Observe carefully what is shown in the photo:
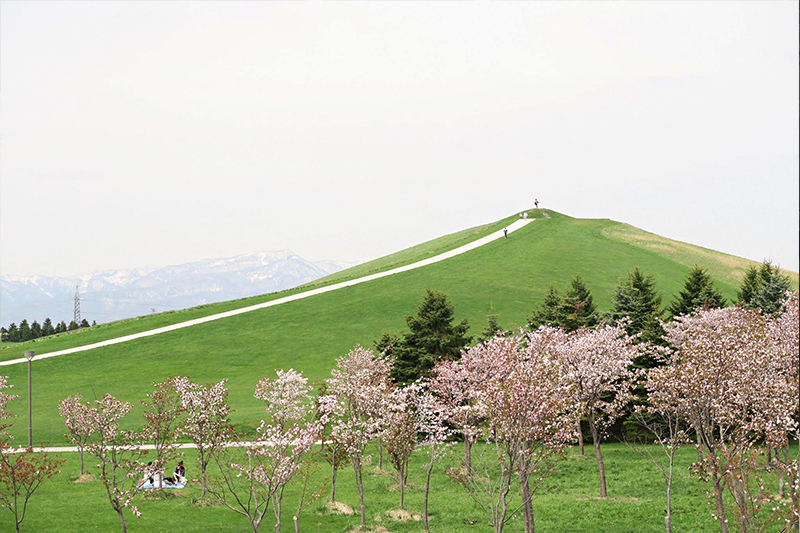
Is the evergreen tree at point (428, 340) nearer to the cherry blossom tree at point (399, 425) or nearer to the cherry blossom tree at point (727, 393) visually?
the cherry blossom tree at point (399, 425)

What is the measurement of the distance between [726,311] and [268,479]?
30.5 m

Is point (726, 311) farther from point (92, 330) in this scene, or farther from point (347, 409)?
point (92, 330)

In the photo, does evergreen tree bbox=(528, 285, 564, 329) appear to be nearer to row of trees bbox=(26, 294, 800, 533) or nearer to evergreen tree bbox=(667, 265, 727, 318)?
evergreen tree bbox=(667, 265, 727, 318)

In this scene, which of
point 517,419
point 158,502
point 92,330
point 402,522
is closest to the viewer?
point 517,419

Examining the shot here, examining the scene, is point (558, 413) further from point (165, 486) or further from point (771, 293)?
point (771, 293)

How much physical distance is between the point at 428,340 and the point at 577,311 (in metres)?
12.5

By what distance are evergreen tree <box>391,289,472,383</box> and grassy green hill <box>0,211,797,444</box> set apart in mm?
12128

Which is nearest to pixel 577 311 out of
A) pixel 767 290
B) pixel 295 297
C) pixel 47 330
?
pixel 767 290

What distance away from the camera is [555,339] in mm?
34719

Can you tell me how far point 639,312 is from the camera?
53.4 meters

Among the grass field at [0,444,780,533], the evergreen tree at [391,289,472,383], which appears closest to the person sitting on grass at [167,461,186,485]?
the grass field at [0,444,780,533]

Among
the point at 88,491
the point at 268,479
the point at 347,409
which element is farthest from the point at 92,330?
the point at 268,479

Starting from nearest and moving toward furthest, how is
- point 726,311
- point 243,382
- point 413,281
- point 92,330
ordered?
point 726,311
point 243,382
point 92,330
point 413,281

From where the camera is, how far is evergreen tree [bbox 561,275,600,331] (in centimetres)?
5334
